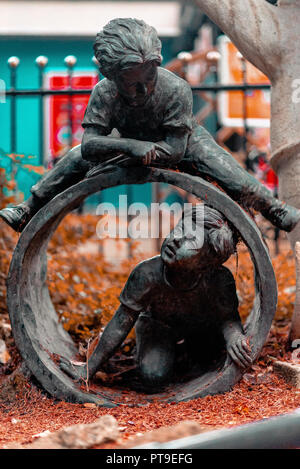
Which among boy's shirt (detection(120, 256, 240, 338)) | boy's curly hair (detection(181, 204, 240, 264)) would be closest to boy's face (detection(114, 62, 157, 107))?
boy's curly hair (detection(181, 204, 240, 264))

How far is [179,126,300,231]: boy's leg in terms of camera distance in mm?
2643

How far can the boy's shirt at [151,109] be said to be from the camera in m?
2.51

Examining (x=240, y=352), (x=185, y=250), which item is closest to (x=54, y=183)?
(x=185, y=250)

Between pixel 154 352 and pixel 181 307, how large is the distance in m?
0.27

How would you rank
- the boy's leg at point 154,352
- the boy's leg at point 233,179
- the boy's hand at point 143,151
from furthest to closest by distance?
1. the boy's leg at point 154,352
2. the boy's leg at point 233,179
3. the boy's hand at point 143,151

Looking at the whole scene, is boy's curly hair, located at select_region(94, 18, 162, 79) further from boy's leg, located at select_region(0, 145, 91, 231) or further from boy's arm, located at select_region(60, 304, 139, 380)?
boy's arm, located at select_region(60, 304, 139, 380)

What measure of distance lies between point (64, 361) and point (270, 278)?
1.00m

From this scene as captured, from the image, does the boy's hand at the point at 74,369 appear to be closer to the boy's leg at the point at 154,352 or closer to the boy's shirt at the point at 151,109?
the boy's leg at the point at 154,352

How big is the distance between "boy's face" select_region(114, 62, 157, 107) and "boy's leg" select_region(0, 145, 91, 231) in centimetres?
41

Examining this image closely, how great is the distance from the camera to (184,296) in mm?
2721

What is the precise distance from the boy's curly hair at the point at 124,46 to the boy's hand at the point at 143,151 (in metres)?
0.29

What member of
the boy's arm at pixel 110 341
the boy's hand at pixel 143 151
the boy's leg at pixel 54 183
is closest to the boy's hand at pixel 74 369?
the boy's arm at pixel 110 341

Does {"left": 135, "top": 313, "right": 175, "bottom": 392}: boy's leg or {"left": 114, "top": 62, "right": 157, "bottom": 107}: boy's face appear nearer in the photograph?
{"left": 114, "top": 62, "right": 157, "bottom": 107}: boy's face

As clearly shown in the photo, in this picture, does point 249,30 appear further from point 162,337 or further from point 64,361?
point 64,361
